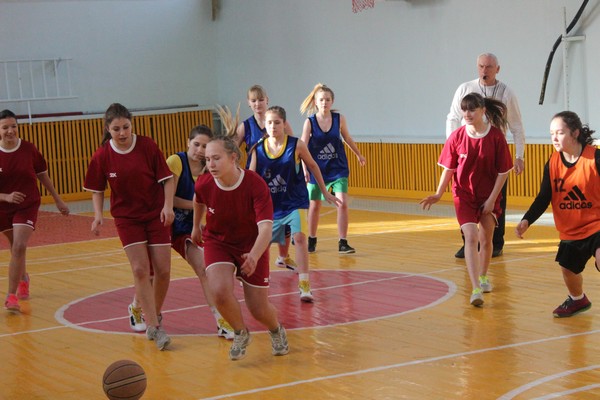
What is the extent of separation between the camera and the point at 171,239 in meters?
7.55

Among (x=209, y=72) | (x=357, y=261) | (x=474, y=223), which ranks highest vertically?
(x=209, y=72)

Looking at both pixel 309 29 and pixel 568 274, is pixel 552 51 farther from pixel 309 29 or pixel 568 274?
pixel 568 274

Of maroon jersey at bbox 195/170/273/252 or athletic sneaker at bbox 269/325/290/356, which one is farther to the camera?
athletic sneaker at bbox 269/325/290/356

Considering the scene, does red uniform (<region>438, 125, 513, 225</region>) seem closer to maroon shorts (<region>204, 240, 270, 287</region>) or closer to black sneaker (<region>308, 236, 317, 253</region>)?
maroon shorts (<region>204, 240, 270, 287</region>)

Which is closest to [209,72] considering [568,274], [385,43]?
[385,43]

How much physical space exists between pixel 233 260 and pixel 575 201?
2.48 m

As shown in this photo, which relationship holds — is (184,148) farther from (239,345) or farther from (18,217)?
(239,345)

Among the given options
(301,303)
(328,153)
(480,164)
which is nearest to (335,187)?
(328,153)

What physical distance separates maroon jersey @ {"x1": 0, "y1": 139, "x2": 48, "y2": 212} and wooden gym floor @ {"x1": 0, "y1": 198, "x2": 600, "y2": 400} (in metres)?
0.92

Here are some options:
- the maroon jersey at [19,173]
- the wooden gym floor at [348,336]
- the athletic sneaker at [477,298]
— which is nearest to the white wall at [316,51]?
the wooden gym floor at [348,336]

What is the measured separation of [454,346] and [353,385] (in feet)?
3.60

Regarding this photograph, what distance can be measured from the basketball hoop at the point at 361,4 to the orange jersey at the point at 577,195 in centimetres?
979

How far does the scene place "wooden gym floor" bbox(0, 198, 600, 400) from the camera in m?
5.93

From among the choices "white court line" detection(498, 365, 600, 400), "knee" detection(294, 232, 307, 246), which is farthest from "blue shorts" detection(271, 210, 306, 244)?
"white court line" detection(498, 365, 600, 400)
